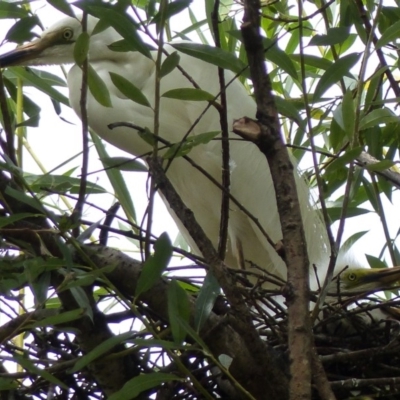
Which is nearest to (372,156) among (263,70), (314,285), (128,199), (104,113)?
(314,285)

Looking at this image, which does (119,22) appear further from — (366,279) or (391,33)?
(366,279)

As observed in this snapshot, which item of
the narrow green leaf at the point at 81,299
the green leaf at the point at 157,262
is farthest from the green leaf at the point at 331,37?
the narrow green leaf at the point at 81,299

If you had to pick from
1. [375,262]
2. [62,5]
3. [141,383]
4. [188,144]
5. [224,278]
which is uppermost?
[62,5]

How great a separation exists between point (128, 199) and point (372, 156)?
1.68ft

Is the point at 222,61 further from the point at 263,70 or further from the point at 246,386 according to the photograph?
the point at 246,386

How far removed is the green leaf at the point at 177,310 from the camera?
2.83ft

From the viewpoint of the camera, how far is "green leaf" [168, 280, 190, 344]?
0.86 m

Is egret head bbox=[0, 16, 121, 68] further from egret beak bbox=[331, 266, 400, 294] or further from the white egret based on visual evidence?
egret beak bbox=[331, 266, 400, 294]

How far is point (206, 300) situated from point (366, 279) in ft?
2.60

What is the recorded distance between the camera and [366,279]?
164 centimetres

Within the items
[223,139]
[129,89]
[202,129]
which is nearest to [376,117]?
[223,139]

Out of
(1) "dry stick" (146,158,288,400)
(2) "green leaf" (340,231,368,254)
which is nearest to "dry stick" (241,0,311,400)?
(1) "dry stick" (146,158,288,400)

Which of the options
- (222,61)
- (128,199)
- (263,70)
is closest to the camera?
(263,70)

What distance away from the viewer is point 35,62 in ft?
6.40
